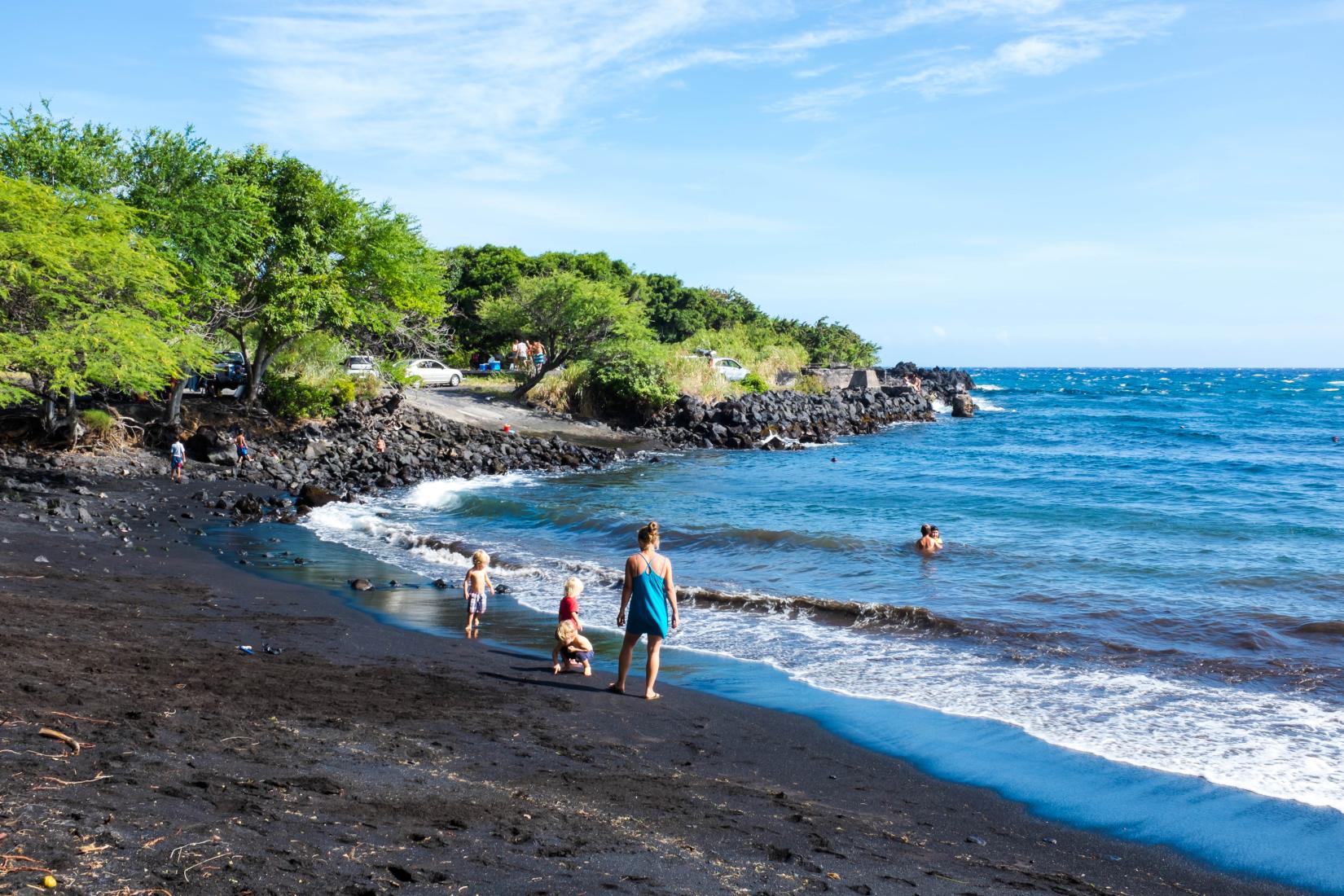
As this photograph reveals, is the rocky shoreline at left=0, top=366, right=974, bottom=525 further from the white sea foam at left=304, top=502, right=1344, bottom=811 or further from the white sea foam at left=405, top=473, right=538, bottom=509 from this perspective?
the white sea foam at left=304, top=502, right=1344, bottom=811

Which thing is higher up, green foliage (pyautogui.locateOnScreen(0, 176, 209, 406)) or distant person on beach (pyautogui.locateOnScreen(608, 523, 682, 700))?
green foliage (pyautogui.locateOnScreen(0, 176, 209, 406))

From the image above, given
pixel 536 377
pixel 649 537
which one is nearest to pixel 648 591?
pixel 649 537

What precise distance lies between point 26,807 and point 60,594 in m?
8.87

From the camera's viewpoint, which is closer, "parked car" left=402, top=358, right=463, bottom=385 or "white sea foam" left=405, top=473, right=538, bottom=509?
"white sea foam" left=405, top=473, right=538, bottom=509

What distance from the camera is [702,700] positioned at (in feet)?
36.0

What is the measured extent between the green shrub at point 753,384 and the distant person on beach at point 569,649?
45.9m

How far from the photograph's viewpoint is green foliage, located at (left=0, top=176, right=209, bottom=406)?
22781mm

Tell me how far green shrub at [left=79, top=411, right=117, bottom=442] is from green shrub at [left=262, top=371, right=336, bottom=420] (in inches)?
274

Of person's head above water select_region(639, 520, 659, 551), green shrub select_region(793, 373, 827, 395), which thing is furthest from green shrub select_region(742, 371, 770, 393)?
person's head above water select_region(639, 520, 659, 551)

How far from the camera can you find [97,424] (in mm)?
28609

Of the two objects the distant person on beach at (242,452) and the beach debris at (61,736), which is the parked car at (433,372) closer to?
the distant person on beach at (242,452)

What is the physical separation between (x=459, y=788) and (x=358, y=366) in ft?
123

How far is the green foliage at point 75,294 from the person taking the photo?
22.8m

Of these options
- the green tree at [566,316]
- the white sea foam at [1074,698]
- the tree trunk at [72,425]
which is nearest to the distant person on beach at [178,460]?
the tree trunk at [72,425]
